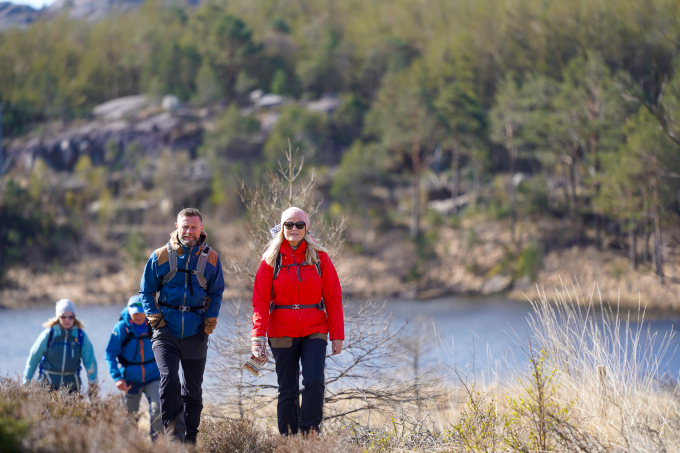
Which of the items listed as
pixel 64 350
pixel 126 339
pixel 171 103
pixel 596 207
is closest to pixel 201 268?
pixel 126 339

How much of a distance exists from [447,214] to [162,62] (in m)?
31.1

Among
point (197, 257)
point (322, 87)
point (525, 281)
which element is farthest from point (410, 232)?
point (197, 257)

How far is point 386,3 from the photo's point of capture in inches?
2960

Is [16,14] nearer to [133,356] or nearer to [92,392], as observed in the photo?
[133,356]

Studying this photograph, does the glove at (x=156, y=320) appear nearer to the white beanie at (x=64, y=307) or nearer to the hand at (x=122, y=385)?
the hand at (x=122, y=385)

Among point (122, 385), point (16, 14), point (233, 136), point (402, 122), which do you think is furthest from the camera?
point (16, 14)

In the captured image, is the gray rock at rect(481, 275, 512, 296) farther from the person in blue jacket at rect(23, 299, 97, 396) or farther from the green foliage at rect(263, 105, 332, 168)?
the person in blue jacket at rect(23, 299, 97, 396)

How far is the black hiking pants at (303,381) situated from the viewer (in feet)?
14.1

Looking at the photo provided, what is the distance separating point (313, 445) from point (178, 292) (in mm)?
1529

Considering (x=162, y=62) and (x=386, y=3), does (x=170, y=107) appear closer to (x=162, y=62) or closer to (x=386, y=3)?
(x=162, y=62)

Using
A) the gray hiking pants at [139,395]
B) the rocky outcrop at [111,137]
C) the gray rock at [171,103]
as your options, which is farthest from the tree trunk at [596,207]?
the gray rock at [171,103]

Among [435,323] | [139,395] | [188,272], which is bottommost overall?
[435,323]

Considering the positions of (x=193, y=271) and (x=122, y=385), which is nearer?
(x=193, y=271)

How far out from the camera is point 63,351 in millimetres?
5918
